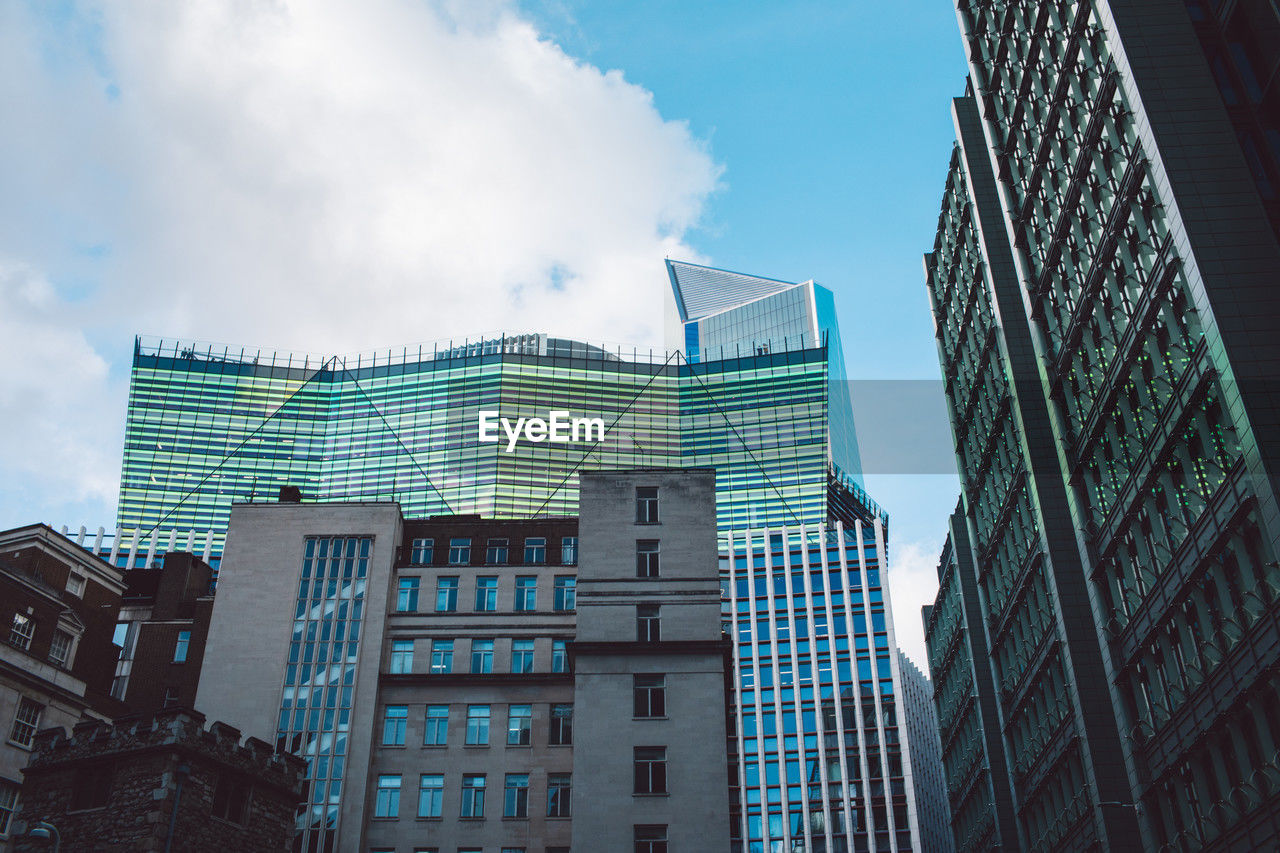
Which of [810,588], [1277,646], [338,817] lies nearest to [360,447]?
[810,588]

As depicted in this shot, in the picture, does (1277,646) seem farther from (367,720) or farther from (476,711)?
(367,720)

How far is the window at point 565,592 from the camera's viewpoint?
218 feet

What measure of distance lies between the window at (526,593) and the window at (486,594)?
4.25 feet

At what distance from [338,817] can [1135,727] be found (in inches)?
1493

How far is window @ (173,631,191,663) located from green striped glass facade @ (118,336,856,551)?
352 feet

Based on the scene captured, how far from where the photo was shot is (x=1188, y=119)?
4469cm

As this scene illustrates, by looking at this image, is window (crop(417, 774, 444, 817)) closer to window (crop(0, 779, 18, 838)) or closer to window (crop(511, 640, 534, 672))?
window (crop(511, 640, 534, 672))

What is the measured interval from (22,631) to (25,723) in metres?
4.69

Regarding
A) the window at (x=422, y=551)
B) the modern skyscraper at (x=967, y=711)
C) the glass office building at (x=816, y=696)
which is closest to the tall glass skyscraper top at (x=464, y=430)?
the glass office building at (x=816, y=696)

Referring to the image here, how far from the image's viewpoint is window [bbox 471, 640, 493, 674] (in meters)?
64.8

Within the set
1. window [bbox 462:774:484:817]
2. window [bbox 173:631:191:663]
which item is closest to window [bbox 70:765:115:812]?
window [bbox 462:774:484:817]

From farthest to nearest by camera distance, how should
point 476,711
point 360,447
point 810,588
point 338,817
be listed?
point 360,447, point 810,588, point 476,711, point 338,817

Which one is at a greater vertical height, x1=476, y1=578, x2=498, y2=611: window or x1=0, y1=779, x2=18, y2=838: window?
x1=476, y1=578, x2=498, y2=611: window

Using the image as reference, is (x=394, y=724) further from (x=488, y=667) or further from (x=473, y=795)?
(x=473, y=795)
